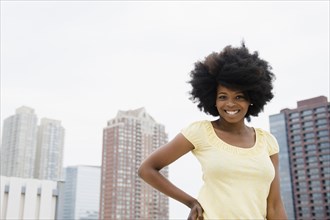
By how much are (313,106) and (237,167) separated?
7631 cm

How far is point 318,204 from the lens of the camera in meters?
68.6

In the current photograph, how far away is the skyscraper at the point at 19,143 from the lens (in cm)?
8925

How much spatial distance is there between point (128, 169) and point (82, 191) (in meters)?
69.1

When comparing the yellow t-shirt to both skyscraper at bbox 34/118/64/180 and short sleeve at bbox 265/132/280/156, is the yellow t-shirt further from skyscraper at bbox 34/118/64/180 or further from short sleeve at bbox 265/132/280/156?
skyscraper at bbox 34/118/64/180

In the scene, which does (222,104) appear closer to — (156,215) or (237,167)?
(237,167)

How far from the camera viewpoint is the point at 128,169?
244 feet

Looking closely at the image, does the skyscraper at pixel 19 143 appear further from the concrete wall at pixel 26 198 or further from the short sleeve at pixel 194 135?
the short sleeve at pixel 194 135

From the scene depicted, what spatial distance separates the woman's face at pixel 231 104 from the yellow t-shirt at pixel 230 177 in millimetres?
113

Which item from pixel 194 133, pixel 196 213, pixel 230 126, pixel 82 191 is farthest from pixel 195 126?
pixel 82 191

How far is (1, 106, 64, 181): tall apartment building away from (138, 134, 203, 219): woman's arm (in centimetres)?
9061

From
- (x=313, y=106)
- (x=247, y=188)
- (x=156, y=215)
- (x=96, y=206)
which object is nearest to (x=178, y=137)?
(x=247, y=188)

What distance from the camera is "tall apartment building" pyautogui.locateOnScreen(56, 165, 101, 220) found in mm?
136000

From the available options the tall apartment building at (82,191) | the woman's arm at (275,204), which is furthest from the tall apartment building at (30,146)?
the woman's arm at (275,204)

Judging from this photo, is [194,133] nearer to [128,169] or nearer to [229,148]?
[229,148]
